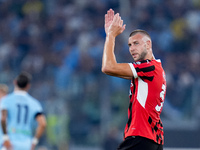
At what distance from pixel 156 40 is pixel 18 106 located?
725 centimetres

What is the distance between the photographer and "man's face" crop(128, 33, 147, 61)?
4.83 metres

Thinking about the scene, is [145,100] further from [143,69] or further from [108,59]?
[108,59]

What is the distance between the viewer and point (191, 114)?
11086mm

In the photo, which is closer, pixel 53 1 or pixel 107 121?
pixel 107 121

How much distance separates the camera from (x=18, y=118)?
26.1 feet

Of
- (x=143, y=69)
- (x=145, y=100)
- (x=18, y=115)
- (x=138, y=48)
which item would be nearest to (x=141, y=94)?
(x=145, y=100)

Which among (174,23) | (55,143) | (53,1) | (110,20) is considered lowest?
(55,143)

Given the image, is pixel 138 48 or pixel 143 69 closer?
pixel 143 69

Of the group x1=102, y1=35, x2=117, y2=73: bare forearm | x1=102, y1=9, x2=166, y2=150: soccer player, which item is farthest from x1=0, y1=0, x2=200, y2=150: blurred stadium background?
x1=102, y1=35, x2=117, y2=73: bare forearm

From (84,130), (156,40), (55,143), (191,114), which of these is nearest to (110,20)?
(191,114)

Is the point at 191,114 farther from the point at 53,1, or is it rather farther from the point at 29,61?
the point at 53,1

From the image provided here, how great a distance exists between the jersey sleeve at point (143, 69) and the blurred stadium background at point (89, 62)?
635 centimetres

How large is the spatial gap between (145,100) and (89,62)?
8.34 meters

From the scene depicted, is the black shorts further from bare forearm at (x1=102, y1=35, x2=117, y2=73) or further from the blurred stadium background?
the blurred stadium background
